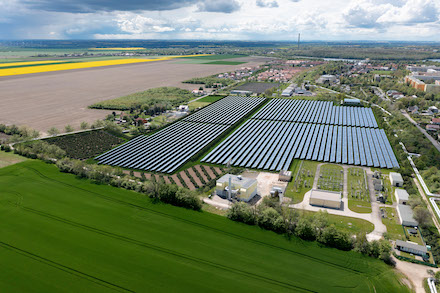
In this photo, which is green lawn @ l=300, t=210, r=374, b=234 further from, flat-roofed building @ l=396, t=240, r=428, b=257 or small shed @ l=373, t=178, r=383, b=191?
small shed @ l=373, t=178, r=383, b=191

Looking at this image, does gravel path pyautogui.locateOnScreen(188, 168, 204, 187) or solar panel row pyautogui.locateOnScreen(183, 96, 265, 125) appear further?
solar panel row pyautogui.locateOnScreen(183, 96, 265, 125)

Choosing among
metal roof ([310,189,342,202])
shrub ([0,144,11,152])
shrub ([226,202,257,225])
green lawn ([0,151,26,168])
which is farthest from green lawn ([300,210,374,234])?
shrub ([0,144,11,152])

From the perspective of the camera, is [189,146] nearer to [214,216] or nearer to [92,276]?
[214,216]

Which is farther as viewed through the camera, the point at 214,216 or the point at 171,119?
the point at 171,119

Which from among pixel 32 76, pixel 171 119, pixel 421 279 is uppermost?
pixel 32 76

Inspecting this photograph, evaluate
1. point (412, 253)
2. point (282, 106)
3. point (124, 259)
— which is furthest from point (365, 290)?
point (282, 106)

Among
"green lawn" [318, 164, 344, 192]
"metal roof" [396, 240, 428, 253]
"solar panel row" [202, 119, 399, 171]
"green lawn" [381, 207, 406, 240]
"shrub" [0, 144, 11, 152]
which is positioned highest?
"shrub" [0, 144, 11, 152]
